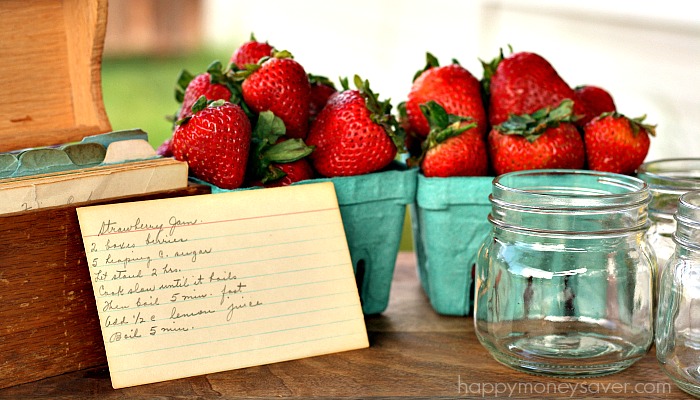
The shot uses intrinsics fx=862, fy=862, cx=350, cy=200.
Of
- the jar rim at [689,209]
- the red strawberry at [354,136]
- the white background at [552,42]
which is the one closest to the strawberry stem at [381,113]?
the red strawberry at [354,136]

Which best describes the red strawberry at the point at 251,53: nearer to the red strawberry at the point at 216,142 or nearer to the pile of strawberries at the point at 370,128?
the pile of strawberries at the point at 370,128

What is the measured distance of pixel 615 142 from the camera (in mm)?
1068

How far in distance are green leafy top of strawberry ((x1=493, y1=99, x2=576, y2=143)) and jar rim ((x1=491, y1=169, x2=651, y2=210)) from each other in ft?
0.18

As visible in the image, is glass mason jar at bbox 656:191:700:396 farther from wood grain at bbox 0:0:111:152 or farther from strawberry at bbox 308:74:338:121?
wood grain at bbox 0:0:111:152

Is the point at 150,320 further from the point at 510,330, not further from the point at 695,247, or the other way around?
the point at 695,247

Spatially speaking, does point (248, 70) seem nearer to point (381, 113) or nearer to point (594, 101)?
point (381, 113)

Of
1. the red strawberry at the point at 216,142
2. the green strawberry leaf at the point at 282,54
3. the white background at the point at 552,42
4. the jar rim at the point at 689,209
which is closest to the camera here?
the jar rim at the point at 689,209

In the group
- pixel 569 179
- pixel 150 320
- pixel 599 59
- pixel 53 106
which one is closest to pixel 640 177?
pixel 569 179

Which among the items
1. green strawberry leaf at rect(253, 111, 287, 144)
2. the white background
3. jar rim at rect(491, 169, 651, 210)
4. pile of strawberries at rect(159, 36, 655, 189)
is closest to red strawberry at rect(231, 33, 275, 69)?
pile of strawberries at rect(159, 36, 655, 189)

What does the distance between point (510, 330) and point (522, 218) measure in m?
0.13

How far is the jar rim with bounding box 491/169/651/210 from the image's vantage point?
92 centimetres

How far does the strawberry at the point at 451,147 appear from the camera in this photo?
3.46 feet

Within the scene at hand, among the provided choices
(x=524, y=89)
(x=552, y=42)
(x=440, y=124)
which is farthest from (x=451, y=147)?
(x=552, y=42)

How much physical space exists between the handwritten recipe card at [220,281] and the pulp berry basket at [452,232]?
0.14 meters
